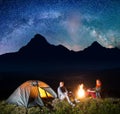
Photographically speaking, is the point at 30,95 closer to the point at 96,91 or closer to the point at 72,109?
the point at 72,109

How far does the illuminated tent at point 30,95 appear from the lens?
14.4m

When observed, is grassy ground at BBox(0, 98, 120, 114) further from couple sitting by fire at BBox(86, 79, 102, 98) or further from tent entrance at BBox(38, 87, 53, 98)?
couple sitting by fire at BBox(86, 79, 102, 98)

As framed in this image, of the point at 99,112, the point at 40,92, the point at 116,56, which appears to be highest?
the point at 116,56

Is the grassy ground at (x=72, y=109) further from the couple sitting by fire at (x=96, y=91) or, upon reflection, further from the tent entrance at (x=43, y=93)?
the couple sitting by fire at (x=96, y=91)

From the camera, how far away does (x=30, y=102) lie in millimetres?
14367

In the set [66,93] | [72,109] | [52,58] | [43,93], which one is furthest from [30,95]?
[52,58]

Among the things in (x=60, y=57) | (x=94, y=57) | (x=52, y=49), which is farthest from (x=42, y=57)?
(x=94, y=57)

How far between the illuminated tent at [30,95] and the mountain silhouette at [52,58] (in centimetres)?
10026

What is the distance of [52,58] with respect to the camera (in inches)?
5221

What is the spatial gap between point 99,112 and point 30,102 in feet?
11.8

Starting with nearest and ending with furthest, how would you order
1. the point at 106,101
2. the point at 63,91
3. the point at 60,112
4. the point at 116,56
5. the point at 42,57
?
1. the point at 60,112
2. the point at 106,101
3. the point at 63,91
4. the point at 116,56
5. the point at 42,57

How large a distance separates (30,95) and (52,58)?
118 m

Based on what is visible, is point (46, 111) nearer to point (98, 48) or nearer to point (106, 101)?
point (106, 101)

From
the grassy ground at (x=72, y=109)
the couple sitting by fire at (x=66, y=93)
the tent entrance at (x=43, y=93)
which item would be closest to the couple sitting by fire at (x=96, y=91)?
the couple sitting by fire at (x=66, y=93)
